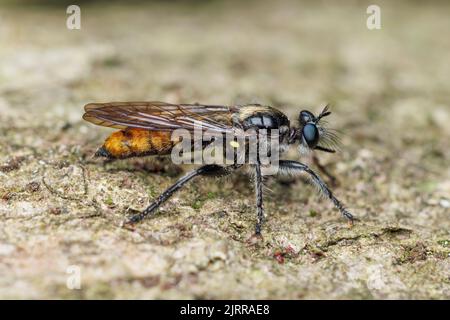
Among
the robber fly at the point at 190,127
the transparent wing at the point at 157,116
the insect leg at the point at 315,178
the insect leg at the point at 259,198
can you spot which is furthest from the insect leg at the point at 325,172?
the transparent wing at the point at 157,116

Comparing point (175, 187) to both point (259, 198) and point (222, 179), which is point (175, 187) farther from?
point (259, 198)

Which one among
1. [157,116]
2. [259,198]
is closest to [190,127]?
[157,116]

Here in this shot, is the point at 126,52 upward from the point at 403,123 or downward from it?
upward

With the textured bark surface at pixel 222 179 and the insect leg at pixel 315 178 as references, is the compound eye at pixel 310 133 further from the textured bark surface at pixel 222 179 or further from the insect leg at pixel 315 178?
the textured bark surface at pixel 222 179
